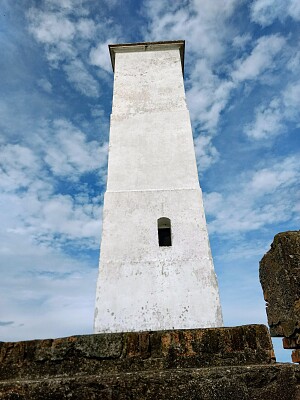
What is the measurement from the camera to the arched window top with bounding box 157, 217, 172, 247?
8992 millimetres

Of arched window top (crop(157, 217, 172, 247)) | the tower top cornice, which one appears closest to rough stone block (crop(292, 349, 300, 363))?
arched window top (crop(157, 217, 172, 247))

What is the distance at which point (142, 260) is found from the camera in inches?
328

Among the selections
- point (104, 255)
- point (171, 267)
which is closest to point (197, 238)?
point (171, 267)

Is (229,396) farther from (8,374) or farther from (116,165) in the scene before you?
(116,165)

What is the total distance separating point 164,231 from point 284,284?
660cm

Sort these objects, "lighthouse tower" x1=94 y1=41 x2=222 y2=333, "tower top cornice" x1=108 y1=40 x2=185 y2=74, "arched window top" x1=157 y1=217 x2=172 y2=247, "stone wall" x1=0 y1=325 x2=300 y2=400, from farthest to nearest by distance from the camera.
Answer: "tower top cornice" x1=108 y1=40 x2=185 y2=74
"arched window top" x1=157 y1=217 x2=172 y2=247
"lighthouse tower" x1=94 y1=41 x2=222 y2=333
"stone wall" x1=0 y1=325 x2=300 y2=400

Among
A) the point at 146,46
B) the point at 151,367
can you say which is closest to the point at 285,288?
the point at 151,367

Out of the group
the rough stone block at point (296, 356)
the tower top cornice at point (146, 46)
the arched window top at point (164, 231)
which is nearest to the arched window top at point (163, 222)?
the arched window top at point (164, 231)

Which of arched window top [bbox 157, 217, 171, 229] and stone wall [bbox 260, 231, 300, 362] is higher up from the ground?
arched window top [bbox 157, 217, 171, 229]

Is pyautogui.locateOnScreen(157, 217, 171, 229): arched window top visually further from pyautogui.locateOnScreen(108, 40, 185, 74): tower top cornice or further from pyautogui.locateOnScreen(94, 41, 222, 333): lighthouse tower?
pyautogui.locateOnScreen(108, 40, 185, 74): tower top cornice

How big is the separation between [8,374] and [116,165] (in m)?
7.85

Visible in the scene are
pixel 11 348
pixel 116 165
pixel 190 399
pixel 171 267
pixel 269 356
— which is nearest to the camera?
pixel 190 399

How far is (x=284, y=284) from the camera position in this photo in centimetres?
266

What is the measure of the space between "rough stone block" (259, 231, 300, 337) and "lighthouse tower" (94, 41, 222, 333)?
4944 mm
